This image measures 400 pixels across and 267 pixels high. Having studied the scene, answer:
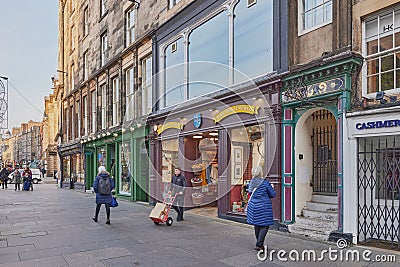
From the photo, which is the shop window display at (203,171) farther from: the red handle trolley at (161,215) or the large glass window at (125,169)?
the large glass window at (125,169)

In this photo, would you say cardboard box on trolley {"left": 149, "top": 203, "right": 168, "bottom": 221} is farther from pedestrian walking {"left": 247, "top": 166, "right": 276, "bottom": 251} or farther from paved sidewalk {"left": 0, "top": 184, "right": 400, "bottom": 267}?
pedestrian walking {"left": 247, "top": 166, "right": 276, "bottom": 251}

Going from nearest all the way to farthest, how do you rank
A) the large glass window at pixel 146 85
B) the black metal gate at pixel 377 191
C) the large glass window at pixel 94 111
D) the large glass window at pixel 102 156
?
the black metal gate at pixel 377 191 < the large glass window at pixel 146 85 < the large glass window at pixel 102 156 < the large glass window at pixel 94 111

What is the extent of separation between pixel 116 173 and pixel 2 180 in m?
15.6

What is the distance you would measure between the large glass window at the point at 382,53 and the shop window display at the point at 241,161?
379 cm

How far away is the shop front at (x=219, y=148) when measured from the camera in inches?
399

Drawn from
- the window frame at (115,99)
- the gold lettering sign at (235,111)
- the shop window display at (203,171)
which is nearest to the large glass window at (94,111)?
the window frame at (115,99)

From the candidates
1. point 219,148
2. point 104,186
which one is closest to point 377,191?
point 219,148

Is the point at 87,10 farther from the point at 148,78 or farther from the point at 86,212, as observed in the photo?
the point at 86,212

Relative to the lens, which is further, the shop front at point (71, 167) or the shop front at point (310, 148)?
the shop front at point (71, 167)

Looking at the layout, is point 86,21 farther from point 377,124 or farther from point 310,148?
point 377,124

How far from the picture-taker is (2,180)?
30.4 m

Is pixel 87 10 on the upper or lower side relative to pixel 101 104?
upper

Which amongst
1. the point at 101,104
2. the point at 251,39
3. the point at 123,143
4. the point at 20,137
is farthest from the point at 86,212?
the point at 20,137

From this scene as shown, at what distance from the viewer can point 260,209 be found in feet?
23.6
